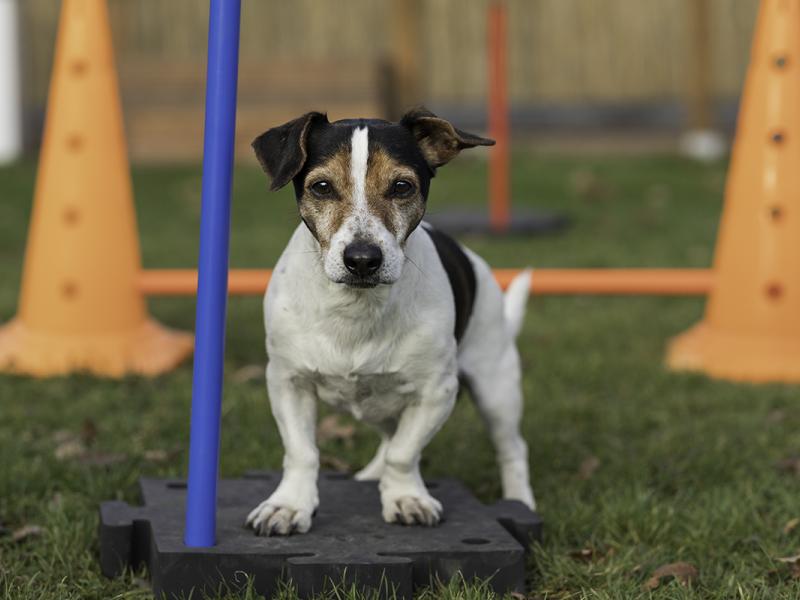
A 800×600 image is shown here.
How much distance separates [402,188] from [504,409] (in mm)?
1022

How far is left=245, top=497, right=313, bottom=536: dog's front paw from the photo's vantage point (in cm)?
338

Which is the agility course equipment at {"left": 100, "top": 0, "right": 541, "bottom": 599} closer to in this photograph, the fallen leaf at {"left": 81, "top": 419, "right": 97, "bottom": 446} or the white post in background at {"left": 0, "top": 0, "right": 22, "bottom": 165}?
the fallen leaf at {"left": 81, "top": 419, "right": 97, "bottom": 446}

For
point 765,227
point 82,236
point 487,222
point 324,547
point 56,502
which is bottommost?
point 487,222

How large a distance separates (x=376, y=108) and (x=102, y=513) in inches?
401

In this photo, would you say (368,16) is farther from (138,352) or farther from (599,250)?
(138,352)

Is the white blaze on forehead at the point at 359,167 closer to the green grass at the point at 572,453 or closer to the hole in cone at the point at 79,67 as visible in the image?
the green grass at the point at 572,453

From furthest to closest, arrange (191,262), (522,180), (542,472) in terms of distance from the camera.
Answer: (522,180) < (191,262) < (542,472)

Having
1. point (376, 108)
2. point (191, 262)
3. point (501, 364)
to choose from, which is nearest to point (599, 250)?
point (191, 262)

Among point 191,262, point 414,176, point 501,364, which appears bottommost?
point 191,262

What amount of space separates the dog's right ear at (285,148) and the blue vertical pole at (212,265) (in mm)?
143

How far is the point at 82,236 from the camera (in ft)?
19.6

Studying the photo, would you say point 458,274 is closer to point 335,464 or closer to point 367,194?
point 367,194

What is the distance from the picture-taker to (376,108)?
43.9ft

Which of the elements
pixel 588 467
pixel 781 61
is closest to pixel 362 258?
pixel 588 467
